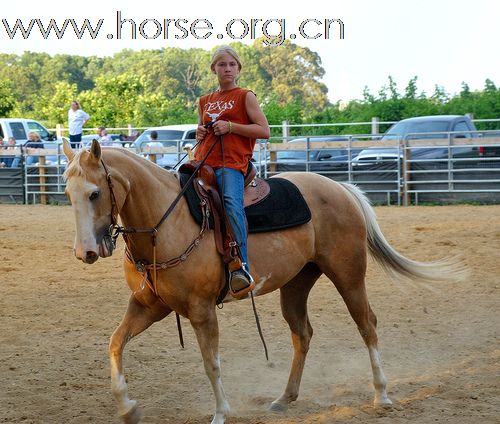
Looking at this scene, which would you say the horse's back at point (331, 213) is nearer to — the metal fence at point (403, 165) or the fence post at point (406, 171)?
the metal fence at point (403, 165)

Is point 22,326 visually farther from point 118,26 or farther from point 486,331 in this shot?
point 118,26

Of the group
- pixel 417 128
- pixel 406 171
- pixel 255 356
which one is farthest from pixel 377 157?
pixel 255 356

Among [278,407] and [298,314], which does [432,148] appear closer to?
[298,314]

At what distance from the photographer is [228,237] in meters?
5.17

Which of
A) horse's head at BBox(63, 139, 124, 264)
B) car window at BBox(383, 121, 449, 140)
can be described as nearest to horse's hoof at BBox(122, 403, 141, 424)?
horse's head at BBox(63, 139, 124, 264)

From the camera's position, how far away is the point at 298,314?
20.0 ft

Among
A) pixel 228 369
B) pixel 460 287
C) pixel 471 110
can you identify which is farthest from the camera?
pixel 471 110

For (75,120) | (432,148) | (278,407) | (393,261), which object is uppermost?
(75,120)

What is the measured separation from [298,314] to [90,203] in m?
2.16

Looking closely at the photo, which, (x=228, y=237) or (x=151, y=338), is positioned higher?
(x=228, y=237)

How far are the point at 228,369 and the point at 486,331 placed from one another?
100 inches

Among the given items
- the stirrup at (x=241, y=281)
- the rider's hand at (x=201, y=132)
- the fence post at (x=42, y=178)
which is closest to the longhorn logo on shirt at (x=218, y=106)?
the rider's hand at (x=201, y=132)

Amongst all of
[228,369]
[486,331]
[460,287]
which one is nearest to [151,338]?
[228,369]

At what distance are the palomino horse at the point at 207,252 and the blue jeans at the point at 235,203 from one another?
6.5 inches
